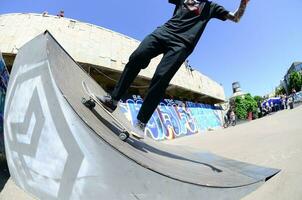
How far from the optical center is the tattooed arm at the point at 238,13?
277 cm

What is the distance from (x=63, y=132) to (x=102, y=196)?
40cm

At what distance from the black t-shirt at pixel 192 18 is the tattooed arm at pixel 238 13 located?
0.16 feet

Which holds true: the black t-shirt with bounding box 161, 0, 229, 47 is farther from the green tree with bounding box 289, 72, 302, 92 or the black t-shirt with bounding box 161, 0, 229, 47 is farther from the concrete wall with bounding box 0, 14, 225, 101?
the green tree with bounding box 289, 72, 302, 92

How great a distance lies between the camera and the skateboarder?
2.50 meters

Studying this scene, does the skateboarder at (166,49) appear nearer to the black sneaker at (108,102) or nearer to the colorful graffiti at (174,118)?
the black sneaker at (108,102)

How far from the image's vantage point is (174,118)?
1981 cm

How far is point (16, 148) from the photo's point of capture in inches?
75.0

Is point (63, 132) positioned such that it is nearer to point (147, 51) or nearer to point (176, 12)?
point (147, 51)

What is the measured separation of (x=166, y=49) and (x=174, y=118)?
17401 millimetres

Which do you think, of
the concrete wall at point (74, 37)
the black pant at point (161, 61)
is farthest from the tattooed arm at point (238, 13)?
the concrete wall at point (74, 37)

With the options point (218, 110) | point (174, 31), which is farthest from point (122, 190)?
point (218, 110)

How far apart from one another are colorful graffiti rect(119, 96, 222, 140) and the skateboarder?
11.4 metres

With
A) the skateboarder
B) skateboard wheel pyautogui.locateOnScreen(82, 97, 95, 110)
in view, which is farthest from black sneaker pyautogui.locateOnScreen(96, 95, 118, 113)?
skateboard wheel pyautogui.locateOnScreen(82, 97, 95, 110)

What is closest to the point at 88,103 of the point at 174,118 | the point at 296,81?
the point at 174,118
